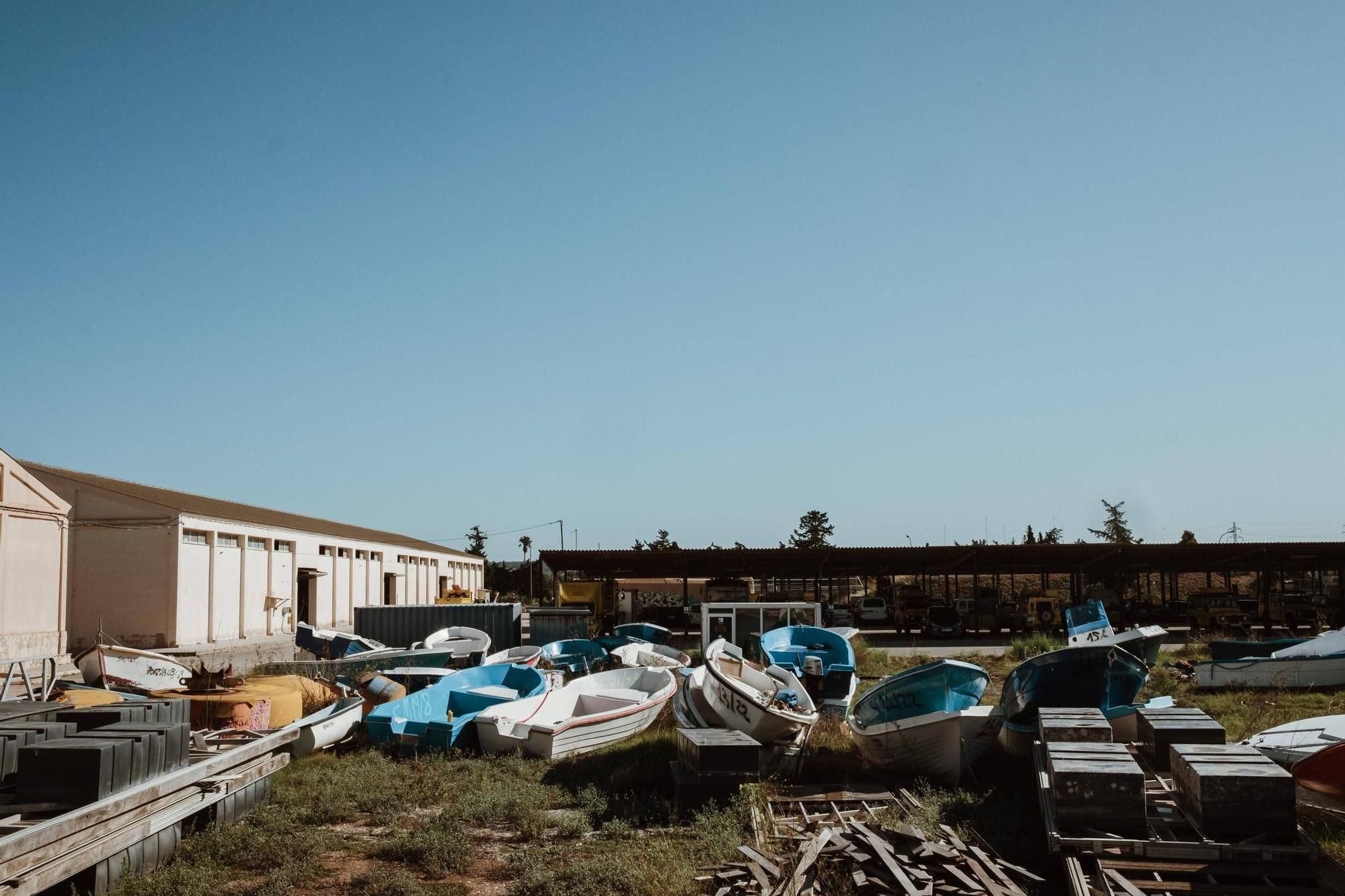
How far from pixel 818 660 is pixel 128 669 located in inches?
483

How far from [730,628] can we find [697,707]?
46.5 ft

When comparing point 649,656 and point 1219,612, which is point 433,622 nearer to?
point 649,656

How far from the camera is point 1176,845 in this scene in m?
7.66

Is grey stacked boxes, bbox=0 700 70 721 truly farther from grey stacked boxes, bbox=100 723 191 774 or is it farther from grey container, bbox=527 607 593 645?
grey container, bbox=527 607 593 645

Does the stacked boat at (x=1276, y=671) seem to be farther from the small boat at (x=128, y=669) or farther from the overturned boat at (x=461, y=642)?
the small boat at (x=128, y=669)

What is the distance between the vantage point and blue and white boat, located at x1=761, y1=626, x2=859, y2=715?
→ 18312 millimetres

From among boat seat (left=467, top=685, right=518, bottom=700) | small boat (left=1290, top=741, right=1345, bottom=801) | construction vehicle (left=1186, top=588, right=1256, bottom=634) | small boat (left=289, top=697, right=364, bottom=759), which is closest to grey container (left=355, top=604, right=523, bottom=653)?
boat seat (left=467, top=685, right=518, bottom=700)

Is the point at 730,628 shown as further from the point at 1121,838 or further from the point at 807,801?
the point at 1121,838

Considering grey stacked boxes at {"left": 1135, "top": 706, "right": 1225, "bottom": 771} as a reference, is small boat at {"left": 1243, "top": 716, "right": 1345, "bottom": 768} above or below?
below

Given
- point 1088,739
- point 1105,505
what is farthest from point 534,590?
point 1088,739

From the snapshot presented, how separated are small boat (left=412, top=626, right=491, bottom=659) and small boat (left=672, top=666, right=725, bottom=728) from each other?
35.2 ft

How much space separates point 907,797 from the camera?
10.8 meters

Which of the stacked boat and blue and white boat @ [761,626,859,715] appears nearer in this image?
blue and white boat @ [761,626,859,715]

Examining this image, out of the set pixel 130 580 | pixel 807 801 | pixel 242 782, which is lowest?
pixel 807 801
